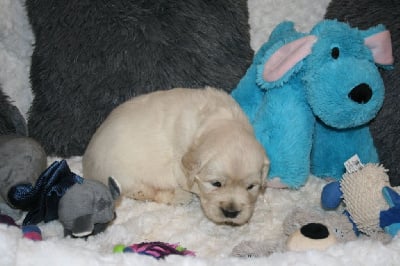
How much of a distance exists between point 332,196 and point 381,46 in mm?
749

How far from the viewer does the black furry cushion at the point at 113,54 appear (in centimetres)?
307

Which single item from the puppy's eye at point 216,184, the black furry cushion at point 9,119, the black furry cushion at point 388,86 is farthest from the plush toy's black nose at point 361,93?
the black furry cushion at point 9,119

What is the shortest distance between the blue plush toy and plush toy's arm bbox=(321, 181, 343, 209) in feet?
0.64

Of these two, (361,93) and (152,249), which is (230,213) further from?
(361,93)

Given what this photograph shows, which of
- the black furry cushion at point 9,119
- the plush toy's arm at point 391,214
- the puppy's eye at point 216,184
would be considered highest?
the plush toy's arm at point 391,214

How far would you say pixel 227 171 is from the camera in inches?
102

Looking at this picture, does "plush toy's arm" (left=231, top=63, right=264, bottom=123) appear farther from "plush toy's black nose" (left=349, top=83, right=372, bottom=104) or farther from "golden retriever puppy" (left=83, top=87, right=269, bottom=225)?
"plush toy's black nose" (left=349, top=83, right=372, bottom=104)

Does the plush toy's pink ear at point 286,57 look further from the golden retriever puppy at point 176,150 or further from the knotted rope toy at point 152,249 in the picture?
the knotted rope toy at point 152,249

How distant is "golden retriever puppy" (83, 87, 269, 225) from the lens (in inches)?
105

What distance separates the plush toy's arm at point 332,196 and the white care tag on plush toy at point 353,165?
94mm

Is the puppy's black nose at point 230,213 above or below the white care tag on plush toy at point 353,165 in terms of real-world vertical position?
below

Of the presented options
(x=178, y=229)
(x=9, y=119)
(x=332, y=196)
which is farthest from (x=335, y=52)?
(x=9, y=119)

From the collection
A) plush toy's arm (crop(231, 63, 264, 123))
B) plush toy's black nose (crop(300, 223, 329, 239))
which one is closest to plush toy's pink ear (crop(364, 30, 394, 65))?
plush toy's arm (crop(231, 63, 264, 123))

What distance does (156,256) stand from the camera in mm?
2248
